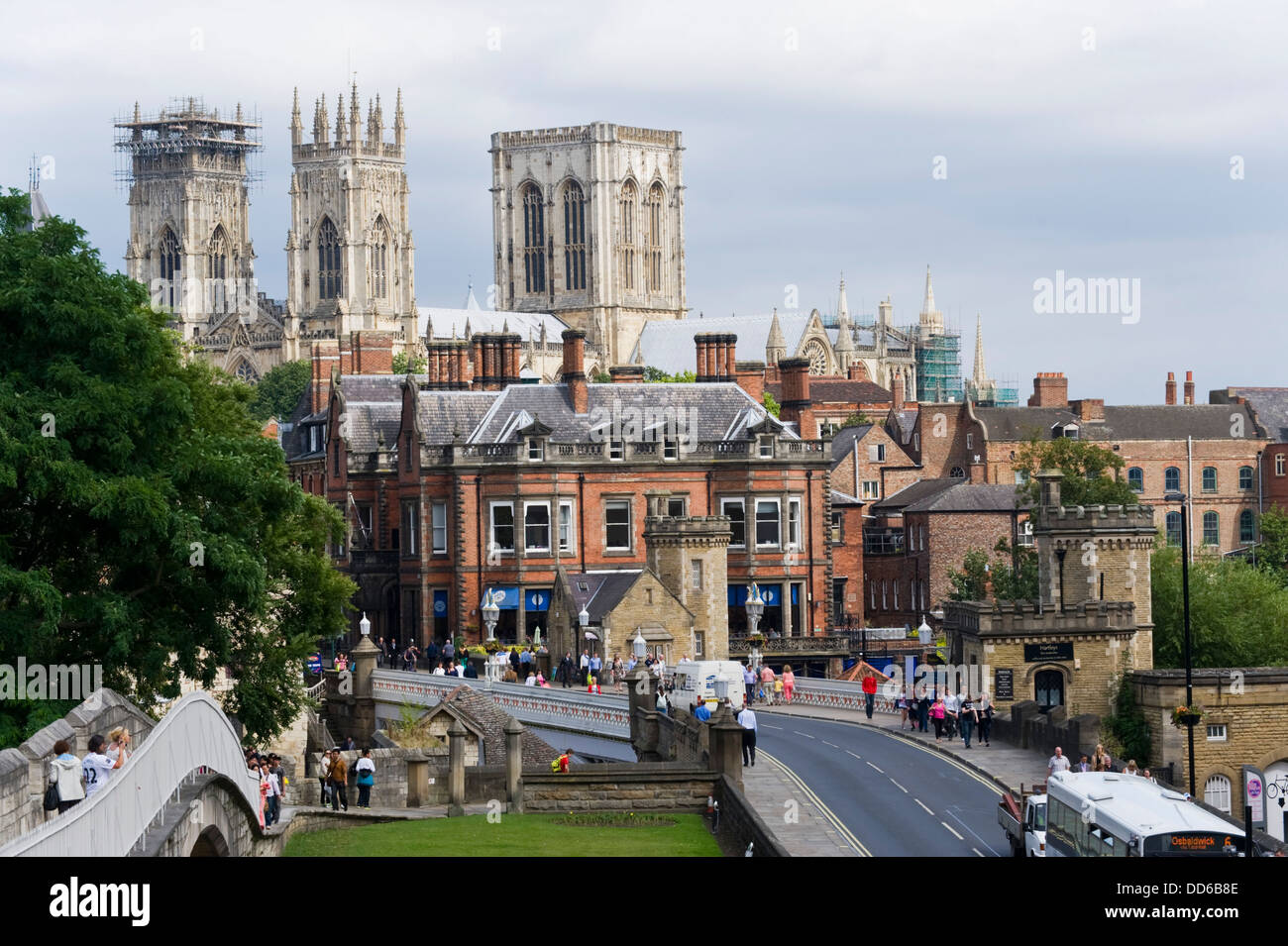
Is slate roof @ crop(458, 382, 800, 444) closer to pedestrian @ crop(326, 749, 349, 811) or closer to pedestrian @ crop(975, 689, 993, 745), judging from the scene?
pedestrian @ crop(975, 689, 993, 745)

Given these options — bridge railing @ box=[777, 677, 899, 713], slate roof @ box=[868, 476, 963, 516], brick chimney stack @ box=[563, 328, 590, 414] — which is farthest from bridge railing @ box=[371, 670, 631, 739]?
slate roof @ box=[868, 476, 963, 516]

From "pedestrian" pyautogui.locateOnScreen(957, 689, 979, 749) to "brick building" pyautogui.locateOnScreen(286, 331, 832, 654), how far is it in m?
27.5

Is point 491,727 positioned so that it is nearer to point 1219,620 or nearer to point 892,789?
point 892,789

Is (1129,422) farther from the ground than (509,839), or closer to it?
farther from the ground

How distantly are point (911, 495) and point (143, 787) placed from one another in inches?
3377

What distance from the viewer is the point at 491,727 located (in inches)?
2266

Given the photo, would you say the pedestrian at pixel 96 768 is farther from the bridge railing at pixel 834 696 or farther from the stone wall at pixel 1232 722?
the bridge railing at pixel 834 696

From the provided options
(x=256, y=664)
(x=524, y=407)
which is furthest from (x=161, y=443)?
(x=524, y=407)

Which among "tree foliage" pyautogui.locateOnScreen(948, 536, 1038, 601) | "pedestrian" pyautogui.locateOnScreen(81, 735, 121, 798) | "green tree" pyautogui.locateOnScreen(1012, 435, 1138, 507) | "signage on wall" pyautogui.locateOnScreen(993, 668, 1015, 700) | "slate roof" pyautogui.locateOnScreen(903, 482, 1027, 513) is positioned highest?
"green tree" pyautogui.locateOnScreen(1012, 435, 1138, 507)

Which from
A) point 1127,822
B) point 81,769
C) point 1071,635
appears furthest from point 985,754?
point 81,769

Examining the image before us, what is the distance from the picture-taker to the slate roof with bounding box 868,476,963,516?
339ft
